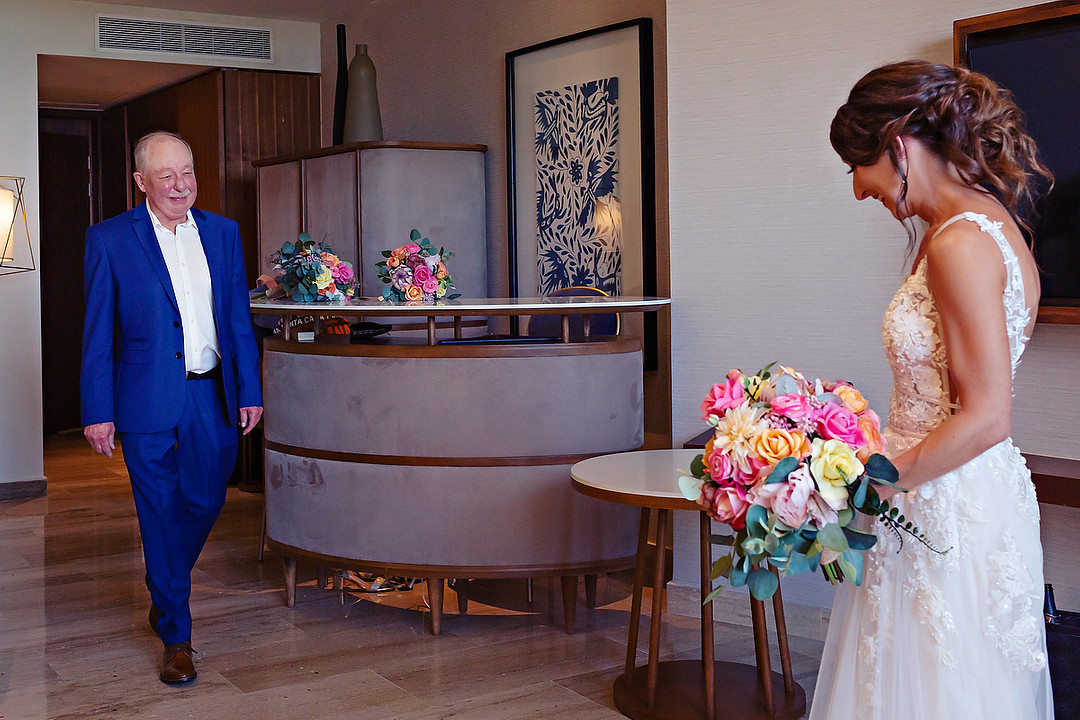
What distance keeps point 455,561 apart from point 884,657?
2.23 metres

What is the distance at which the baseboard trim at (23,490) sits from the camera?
665cm

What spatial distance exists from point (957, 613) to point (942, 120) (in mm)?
786

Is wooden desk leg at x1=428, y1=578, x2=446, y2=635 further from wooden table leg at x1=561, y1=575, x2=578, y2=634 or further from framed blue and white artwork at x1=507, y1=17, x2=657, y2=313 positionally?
framed blue and white artwork at x1=507, y1=17, x2=657, y2=313

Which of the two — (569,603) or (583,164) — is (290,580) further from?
(583,164)

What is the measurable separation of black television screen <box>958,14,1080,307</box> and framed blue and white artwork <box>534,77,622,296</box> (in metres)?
2.39

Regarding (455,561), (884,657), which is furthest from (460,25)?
(884,657)

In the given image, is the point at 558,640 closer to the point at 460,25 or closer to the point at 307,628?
the point at 307,628

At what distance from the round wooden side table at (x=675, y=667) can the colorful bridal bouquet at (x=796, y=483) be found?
1.28 m

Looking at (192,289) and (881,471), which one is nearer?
(881,471)

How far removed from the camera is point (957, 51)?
121 inches

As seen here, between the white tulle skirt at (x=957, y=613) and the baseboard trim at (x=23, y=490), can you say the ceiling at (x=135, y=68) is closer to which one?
the baseboard trim at (x=23, y=490)

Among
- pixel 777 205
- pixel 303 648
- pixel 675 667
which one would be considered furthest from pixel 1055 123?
pixel 303 648

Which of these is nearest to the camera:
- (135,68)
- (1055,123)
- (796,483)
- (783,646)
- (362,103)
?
(796,483)

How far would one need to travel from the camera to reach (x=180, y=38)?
23.5 feet
